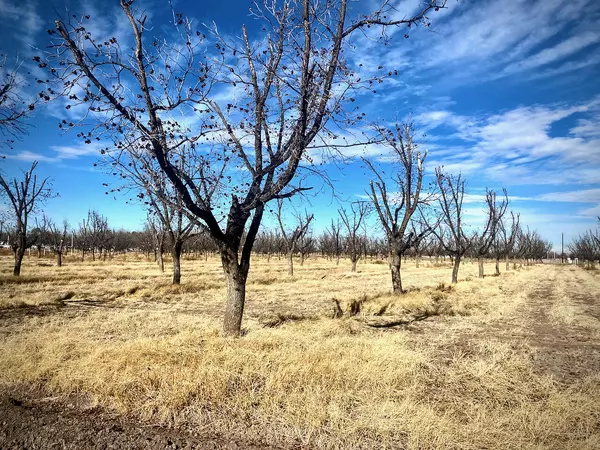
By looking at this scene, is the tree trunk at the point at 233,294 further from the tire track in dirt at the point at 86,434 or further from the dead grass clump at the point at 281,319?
the tire track in dirt at the point at 86,434

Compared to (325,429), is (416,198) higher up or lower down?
higher up

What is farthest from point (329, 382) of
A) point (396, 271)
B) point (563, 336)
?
point (396, 271)

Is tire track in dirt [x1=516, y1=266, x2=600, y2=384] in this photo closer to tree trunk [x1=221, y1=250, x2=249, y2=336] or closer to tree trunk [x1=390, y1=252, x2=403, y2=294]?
tree trunk [x1=390, y1=252, x2=403, y2=294]

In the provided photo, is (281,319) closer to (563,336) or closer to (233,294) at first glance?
(233,294)

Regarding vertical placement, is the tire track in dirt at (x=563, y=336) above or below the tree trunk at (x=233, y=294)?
below

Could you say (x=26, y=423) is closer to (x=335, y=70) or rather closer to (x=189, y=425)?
(x=189, y=425)

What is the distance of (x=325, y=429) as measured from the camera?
153 inches

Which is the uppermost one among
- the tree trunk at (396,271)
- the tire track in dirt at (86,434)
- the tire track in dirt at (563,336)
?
the tree trunk at (396,271)

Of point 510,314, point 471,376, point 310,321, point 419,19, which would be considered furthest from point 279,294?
point 419,19

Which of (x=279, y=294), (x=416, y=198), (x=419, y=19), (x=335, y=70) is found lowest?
(x=279, y=294)

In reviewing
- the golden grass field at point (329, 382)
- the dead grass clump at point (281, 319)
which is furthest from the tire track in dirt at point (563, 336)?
the dead grass clump at point (281, 319)

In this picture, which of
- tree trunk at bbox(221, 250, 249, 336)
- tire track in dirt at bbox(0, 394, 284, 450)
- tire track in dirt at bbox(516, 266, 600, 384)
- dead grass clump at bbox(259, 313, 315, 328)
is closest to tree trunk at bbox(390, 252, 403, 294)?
tire track in dirt at bbox(516, 266, 600, 384)

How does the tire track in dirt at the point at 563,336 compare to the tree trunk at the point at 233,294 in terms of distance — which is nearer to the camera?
the tire track in dirt at the point at 563,336

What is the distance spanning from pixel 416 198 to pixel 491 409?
39.4 ft
